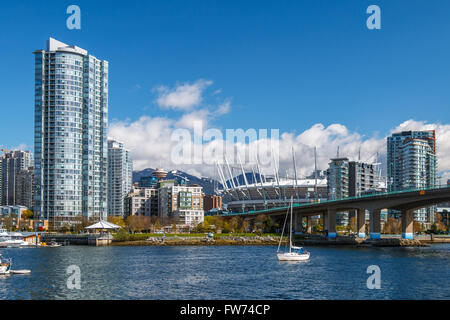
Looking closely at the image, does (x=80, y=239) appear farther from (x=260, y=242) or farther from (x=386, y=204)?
(x=386, y=204)

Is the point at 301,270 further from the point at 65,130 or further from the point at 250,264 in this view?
the point at 65,130

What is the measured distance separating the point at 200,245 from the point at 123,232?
68.4ft

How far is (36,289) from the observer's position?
1993 inches

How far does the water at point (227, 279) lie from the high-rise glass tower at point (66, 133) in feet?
235

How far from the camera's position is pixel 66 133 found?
149 m

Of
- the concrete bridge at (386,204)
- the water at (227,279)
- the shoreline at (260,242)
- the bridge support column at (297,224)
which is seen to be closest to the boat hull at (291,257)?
the water at (227,279)

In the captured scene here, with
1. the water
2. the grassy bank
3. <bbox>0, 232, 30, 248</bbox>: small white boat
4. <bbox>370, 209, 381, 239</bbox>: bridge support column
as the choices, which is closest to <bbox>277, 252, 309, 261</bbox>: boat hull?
the water

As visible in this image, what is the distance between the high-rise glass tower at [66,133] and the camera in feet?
488

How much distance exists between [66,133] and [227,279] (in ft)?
343

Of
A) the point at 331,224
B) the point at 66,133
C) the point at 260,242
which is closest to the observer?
the point at 260,242

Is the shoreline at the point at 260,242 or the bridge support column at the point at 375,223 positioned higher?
the bridge support column at the point at 375,223

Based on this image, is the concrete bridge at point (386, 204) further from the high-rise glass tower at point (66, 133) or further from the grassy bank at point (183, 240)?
the high-rise glass tower at point (66, 133)

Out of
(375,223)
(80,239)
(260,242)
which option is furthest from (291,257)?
(80,239)

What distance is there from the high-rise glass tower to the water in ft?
235
